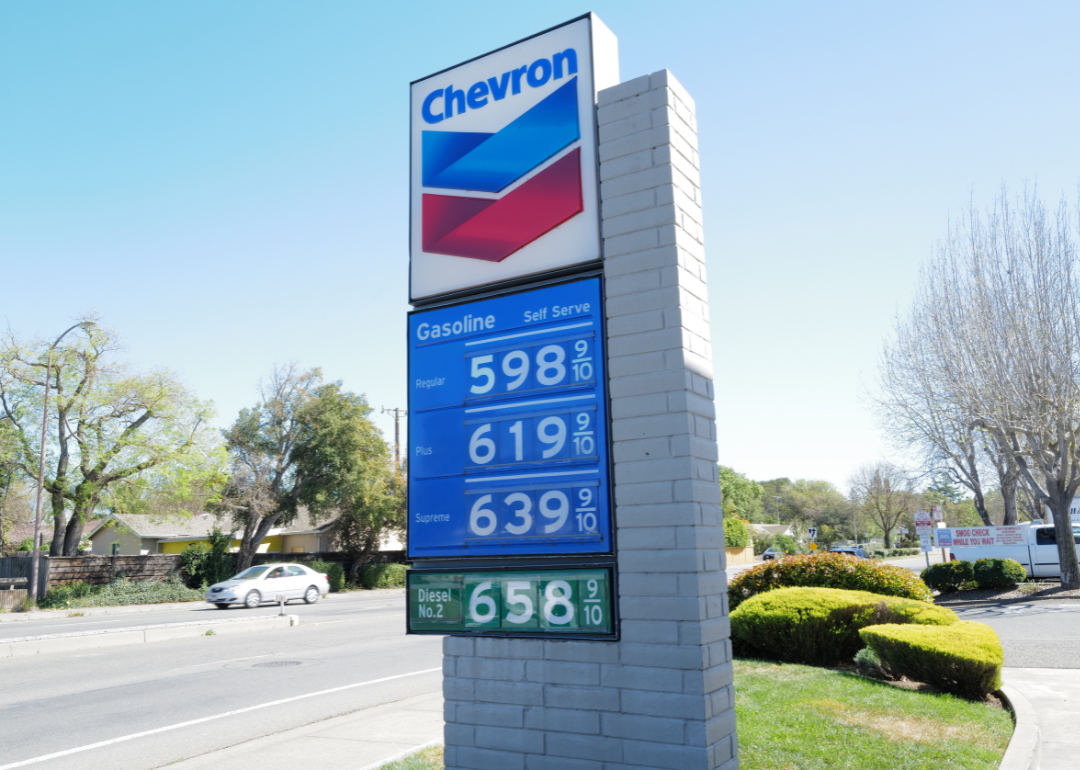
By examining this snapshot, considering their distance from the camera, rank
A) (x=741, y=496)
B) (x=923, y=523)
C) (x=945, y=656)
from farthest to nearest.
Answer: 1. (x=741, y=496)
2. (x=923, y=523)
3. (x=945, y=656)

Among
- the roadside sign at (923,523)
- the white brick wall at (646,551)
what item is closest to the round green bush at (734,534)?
the roadside sign at (923,523)

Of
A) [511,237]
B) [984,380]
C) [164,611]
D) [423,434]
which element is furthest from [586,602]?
[164,611]

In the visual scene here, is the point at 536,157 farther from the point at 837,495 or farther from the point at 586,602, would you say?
the point at 837,495

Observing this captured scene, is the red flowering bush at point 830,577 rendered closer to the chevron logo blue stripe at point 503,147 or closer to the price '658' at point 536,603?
the price '658' at point 536,603

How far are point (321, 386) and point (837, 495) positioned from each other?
88.3 metres

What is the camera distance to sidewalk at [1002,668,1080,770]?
6.32 metres

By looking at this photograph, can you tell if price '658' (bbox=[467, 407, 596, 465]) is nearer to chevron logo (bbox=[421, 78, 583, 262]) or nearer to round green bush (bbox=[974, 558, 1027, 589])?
chevron logo (bbox=[421, 78, 583, 262])

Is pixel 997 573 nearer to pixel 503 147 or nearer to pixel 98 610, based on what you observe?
pixel 503 147

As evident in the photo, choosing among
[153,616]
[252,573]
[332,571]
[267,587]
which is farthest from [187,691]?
[332,571]

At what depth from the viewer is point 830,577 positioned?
1178 cm

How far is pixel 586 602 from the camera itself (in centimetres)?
453

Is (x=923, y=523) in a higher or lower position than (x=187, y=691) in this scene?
higher

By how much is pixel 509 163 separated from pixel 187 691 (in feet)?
28.4

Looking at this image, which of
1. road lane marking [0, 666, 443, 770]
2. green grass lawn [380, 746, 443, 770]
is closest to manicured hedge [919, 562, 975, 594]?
road lane marking [0, 666, 443, 770]
